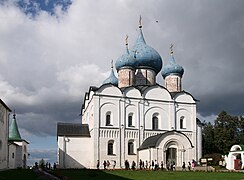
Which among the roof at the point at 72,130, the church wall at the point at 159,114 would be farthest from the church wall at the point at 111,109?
the church wall at the point at 159,114

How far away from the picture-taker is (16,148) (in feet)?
125

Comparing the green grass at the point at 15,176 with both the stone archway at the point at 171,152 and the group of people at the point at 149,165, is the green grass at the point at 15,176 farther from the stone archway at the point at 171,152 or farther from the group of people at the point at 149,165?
the stone archway at the point at 171,152

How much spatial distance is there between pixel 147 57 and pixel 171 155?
37.5 feet

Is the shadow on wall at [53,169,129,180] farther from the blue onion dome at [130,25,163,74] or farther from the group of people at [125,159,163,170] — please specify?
the blue onion dome at [130,25,163,74]

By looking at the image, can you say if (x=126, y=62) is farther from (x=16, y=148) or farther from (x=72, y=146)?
(x=16, y=148)

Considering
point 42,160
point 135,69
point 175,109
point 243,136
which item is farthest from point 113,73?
point 243,136

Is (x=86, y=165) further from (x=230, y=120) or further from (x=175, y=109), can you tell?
(x=230, y=120)

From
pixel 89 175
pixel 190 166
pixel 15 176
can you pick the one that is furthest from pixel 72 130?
pixel 15 176

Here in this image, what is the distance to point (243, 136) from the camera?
153 feet

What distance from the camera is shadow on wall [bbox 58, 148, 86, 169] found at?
3356cm

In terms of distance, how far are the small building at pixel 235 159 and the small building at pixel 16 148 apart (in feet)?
65.1

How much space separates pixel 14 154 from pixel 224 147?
24.4 m

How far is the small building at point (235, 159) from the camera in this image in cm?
3247

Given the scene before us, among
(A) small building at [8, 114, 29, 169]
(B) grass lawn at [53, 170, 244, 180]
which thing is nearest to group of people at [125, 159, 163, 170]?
(B) grass lawn at [53, 170, 244, 180]
